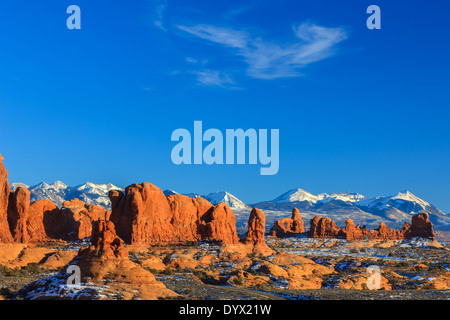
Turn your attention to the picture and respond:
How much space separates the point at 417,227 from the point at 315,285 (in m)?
97.6

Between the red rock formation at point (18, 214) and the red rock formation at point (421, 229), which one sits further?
the red rock formation at point (421, 229)

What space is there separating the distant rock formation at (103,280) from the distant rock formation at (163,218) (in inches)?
1755

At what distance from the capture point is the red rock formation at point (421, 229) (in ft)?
504

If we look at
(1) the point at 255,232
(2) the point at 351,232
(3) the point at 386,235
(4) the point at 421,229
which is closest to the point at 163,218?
(1) the point at 255,232

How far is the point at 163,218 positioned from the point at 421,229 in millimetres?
93165

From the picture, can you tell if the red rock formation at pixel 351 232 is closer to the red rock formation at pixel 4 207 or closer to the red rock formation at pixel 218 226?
the red rock formation at pixel 218 226

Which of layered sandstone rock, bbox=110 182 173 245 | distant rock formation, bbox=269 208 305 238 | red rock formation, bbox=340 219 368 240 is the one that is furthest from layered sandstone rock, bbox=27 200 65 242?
red rock formation, bbox=340 219 368 240

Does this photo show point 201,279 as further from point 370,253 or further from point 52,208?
point 370,253

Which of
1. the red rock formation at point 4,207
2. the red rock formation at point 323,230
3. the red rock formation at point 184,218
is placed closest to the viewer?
the red rock formation at point 4,207

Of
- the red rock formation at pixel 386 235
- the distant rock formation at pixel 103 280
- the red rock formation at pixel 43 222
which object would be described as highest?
the red rock formation at pixel 43 222

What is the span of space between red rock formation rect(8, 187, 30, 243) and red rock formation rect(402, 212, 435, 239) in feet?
367

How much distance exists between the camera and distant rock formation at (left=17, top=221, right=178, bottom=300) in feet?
124

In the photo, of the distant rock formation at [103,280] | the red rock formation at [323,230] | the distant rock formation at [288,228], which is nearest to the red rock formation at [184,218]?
the distant rock formation at [103,280]

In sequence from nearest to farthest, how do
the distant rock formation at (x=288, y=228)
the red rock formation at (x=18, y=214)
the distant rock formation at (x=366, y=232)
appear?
the red rock formation at (x=18, y=214) < the distant rock formation at (x=366, y=232) < the distant rock formation at (x=288, y=228)
